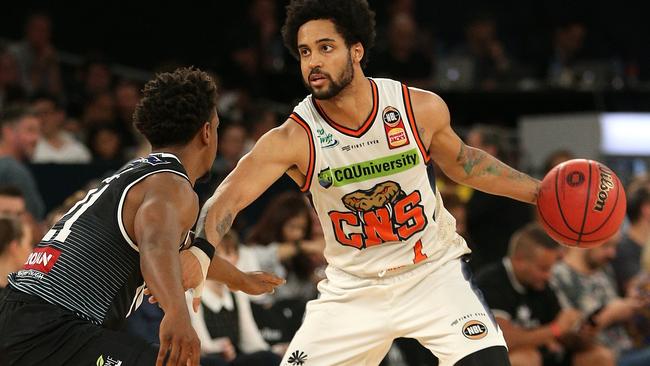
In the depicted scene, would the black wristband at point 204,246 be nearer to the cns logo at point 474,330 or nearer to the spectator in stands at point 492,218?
the cns logo at point 474,330

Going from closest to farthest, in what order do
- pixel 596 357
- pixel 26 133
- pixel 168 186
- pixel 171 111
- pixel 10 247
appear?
pixel 168 186, pixel 171 111, pixel 10 247, pixel 596 357, pixel 26 133

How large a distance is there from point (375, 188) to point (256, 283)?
738 mm

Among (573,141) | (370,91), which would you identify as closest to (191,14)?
(573,141)

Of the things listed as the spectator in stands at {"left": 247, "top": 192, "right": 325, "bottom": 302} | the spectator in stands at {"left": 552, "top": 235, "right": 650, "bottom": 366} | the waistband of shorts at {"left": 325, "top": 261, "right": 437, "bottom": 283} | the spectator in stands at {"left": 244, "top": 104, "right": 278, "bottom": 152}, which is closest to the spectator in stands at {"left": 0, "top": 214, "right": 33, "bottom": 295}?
the waistband of shorts at {"left": 325, "top": 261, "right": 437, "bottom": 283}

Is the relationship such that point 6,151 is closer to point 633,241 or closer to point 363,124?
point 363,124

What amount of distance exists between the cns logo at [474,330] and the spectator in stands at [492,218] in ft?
14.5

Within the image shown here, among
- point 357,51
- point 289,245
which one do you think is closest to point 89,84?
point 289,245

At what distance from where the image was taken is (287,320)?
810 centimetres

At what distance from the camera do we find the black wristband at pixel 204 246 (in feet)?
Answer: 15.6

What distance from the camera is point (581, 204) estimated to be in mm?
5512

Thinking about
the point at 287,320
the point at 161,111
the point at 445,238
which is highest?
the point at 161,111

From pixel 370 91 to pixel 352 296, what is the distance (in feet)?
3.38

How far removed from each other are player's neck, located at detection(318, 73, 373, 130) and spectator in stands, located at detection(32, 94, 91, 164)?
17.2 feet

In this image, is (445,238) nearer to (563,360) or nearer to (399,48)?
(563,360)
